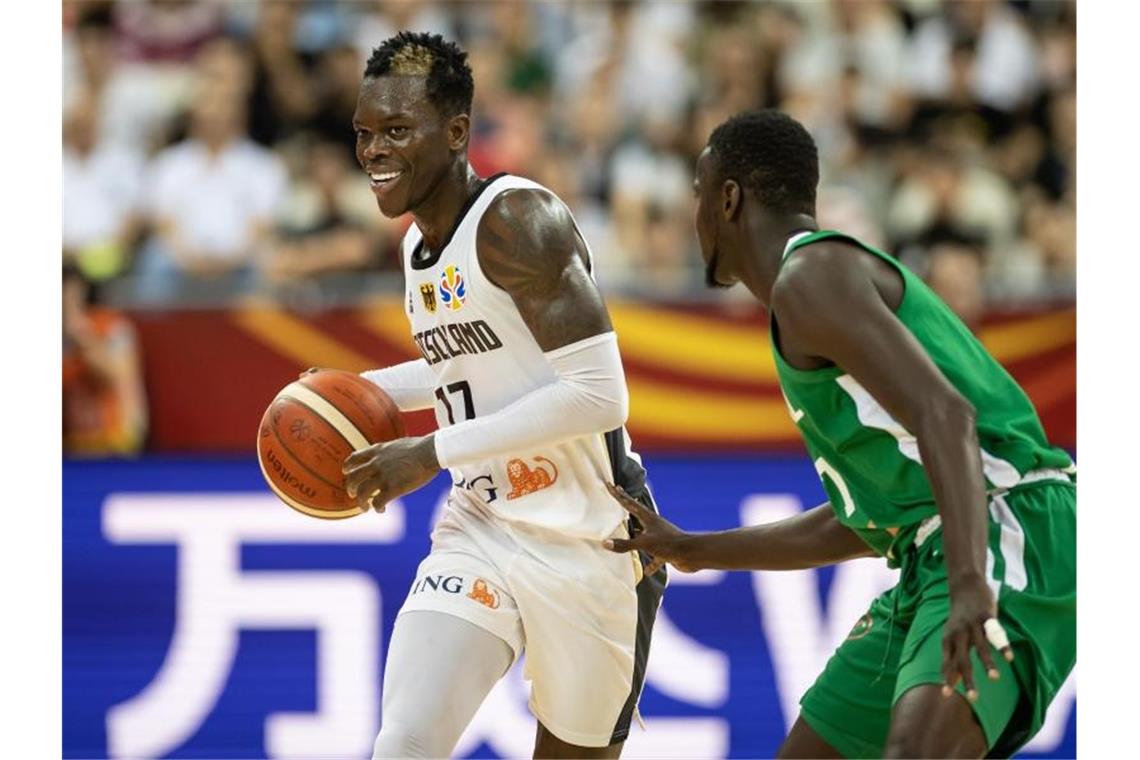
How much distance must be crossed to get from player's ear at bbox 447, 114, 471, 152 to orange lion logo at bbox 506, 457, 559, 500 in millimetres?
962

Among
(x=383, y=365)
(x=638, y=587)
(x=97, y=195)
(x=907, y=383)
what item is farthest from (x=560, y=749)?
(x=97, y=195)

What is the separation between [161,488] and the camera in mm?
7676

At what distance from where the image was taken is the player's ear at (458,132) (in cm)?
493

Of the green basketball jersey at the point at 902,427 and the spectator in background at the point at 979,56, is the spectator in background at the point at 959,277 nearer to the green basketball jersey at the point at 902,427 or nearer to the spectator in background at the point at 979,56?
the spectator in background at the point at 979,56

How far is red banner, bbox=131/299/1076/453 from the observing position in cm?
825

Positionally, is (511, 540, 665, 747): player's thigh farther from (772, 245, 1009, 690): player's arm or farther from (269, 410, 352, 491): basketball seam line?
(772, 245, 1009, 690): player's arm

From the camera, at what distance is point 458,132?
16.3ft

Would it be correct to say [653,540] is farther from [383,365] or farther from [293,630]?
[383,365]

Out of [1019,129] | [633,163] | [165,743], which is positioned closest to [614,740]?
[165,743]

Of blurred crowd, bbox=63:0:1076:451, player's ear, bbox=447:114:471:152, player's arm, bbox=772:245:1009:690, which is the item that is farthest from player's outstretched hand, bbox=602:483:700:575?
blurred crowd, bbox=63:0:1076:451

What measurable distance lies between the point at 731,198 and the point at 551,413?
2.73 feet

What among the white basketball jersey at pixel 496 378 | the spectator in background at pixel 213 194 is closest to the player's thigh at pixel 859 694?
the white basketball jersey at pixel 496 378

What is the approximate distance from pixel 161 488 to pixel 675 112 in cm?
488

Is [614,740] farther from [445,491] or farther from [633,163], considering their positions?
[633,163]
